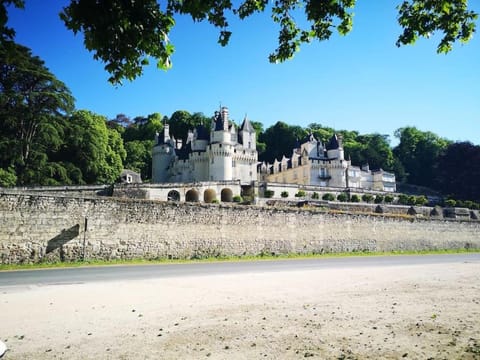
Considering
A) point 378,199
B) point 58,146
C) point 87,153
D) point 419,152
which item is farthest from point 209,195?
point 419,152

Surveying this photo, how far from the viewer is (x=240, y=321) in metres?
6.53

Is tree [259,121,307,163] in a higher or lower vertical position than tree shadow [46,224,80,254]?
higher

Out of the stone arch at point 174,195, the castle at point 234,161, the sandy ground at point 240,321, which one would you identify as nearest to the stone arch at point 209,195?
the stone arch at point 174,195

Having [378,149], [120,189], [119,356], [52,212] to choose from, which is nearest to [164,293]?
[119,356]

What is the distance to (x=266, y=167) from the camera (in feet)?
258

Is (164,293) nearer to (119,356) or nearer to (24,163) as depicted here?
(119,356)

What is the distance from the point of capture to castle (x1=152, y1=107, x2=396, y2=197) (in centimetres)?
5872

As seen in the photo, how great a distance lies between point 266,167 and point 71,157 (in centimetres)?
4350

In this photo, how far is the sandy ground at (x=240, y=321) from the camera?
5.08 m

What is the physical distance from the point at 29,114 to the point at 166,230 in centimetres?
2488

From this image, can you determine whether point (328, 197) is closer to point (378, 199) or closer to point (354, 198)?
point (354, 198)

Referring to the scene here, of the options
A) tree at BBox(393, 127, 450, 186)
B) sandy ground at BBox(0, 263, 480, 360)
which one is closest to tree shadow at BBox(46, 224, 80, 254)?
sandy ground at BBox(0, 263, 480, 360)

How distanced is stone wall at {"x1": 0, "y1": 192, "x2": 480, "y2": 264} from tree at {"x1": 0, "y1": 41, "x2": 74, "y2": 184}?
21.4 m

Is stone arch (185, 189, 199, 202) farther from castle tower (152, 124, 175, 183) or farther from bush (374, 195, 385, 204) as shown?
bush (374, 195, 385, 204)
